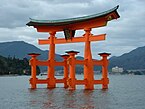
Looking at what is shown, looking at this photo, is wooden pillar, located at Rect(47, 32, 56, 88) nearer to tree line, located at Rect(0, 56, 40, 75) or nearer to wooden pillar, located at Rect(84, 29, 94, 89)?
wooden pillar, located at Rect(84, 29, 94, 89)

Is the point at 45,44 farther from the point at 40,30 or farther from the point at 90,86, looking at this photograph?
the point at 90,86

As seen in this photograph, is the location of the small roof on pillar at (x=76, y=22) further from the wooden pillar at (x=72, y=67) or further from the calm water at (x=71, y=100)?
the calm water at (x=71, y=100)

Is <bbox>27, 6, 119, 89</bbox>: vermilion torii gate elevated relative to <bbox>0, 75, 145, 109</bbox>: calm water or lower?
elevated

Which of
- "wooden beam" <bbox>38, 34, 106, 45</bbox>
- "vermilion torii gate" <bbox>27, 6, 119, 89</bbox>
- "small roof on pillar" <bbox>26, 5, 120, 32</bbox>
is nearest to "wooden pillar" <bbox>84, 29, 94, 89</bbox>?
"vermilion torii gate" <bbox>27, 6, 119, 89</bbox>

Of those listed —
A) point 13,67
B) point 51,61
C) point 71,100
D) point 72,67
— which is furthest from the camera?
point 13,67

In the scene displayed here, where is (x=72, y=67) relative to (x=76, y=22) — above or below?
below

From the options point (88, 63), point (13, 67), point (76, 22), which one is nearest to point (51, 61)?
point (88, 63)

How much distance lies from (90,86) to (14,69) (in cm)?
10982

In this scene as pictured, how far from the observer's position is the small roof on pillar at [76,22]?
38625mm

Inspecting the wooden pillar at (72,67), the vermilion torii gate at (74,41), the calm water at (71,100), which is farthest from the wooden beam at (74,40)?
the calm water at (71,100)

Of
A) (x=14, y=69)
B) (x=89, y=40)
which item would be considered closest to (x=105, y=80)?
(x=89, y=40)

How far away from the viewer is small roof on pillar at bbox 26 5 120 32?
127 ft

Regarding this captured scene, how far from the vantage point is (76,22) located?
42.0m

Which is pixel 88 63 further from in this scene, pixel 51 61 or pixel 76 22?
pixel 51 61
